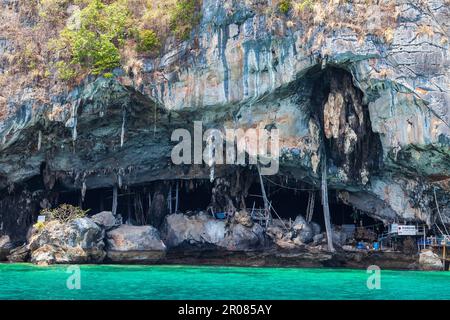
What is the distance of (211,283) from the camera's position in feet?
60.2

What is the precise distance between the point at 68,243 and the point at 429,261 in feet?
47.7

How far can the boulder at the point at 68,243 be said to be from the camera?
79.9 ft

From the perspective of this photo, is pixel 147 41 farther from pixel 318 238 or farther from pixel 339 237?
pixel 339 237

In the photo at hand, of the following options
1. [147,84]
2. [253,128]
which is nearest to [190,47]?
[147,84]

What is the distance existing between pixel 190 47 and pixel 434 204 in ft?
39.8

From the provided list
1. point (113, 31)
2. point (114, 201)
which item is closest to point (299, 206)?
point (114, 201)

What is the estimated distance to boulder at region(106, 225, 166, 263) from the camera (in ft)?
86.0

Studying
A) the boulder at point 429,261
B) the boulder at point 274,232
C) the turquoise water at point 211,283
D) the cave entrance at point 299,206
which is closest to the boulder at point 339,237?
the cave entrance at point 299,206

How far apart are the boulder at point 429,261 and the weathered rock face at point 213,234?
6867 mm

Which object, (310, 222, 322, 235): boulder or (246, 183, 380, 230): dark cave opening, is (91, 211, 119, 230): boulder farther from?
(310, 222, 322, 235): boulder

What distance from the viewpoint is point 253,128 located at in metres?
26.1

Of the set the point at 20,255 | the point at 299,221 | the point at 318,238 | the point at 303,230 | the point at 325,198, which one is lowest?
the point at 20,255

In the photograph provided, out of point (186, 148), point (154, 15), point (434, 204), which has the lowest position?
point (434, 204)

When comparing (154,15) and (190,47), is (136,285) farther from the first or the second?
(154,15)
